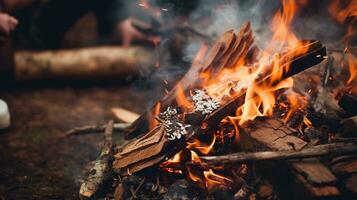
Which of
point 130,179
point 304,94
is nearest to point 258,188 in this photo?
point 130,179

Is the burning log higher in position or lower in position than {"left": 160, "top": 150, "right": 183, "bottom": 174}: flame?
higher

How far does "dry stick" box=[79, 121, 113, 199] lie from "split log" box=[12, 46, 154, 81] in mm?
2499

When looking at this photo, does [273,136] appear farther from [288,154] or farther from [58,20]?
[58,20]

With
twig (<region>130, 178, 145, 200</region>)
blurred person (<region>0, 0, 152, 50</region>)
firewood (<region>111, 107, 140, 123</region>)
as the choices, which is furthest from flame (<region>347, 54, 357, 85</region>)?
blurred person (<region>0, 0, 152, 50</region>)

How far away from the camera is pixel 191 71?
390cm

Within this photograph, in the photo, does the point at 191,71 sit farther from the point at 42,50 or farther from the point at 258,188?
the point at 42,50

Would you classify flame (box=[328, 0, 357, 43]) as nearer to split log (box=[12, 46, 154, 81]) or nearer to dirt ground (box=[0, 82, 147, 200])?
split log (box=[12, 46, 154, 81])

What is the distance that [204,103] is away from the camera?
3.27 metres

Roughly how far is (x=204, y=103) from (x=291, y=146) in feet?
2.60

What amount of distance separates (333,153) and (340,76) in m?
1.35

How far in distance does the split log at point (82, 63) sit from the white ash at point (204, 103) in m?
2.63

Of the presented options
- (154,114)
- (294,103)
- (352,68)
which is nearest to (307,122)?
(294,103)

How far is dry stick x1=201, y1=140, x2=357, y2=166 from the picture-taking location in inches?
114

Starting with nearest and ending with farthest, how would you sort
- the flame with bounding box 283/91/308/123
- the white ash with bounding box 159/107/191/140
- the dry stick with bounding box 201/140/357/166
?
the dry stick with bounding box 201/140/357/166 < the white ash with bounding box 159/107/191/140 < the flame with bounding box 283/91/308/123
